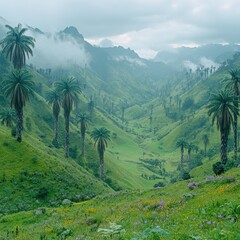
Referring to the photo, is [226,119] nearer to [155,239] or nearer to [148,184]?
[155,239]

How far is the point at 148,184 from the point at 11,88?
286 ft

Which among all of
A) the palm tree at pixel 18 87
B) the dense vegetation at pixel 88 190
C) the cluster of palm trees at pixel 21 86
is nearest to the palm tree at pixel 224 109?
the dense vegetation at pixel 88 190

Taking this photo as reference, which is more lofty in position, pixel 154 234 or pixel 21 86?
pixel 21 86

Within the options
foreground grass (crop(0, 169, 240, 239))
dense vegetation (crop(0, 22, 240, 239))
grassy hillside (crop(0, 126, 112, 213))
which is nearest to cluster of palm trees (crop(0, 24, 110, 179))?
dense vegetation (crop(0, 22, 240, 239))

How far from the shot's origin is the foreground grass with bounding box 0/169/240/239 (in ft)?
47.5

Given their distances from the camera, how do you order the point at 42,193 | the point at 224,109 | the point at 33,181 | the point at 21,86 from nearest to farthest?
the point at 42,193 < the point at 33,181 < the point at 224,109 < the point at 21,86

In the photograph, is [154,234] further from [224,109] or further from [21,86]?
[21,86]

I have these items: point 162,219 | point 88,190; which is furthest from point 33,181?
point 162,219

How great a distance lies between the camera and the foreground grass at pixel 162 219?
14466mm

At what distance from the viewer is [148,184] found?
144 meters

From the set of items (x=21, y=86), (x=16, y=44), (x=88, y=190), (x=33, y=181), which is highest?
(x=16, y=44)

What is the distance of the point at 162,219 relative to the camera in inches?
820

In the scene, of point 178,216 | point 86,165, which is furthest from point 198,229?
point 86,165

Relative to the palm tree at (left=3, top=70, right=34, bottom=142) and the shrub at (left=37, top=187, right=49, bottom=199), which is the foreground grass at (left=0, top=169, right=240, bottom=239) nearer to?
A: the shrub at (left=37, top=187, right=49, bottom=199)
